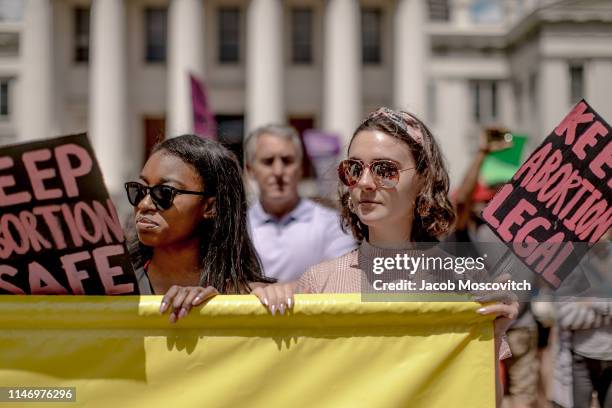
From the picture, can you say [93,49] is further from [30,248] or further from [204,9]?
[30,248]

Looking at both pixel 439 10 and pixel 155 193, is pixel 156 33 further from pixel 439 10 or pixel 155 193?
pixel 155 193

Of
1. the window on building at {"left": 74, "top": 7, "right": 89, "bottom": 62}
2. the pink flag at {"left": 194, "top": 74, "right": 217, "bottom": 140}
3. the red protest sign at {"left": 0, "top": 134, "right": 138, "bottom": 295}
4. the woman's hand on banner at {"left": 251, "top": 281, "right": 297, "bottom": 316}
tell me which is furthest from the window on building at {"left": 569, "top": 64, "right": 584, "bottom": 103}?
the red protest sign at {"left": 0, "top": 134, "right": 138, "bottom": 295}

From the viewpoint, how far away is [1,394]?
2643 mm

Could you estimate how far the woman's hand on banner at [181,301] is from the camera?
8.66 ft

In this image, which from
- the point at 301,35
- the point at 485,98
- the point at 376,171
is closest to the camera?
the point at 376,171

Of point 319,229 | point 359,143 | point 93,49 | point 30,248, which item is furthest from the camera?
point 93,49

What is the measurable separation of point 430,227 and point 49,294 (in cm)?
142

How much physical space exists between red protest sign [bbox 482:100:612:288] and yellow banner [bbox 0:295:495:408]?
298mm

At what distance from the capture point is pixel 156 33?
3834 centimetres

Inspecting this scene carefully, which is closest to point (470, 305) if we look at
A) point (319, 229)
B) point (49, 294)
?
point (49, 294)

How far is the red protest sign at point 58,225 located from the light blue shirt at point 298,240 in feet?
8.48

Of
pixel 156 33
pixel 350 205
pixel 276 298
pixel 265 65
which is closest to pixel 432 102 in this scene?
pixel 265 65

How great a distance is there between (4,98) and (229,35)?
430 inches

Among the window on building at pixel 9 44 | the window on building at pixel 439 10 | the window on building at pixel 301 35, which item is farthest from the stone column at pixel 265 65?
the window on building at pixel 9 44
